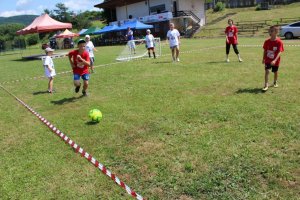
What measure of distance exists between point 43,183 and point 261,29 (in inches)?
1516

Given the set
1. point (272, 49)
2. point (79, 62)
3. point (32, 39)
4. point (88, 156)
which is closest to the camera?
point (88, 156)

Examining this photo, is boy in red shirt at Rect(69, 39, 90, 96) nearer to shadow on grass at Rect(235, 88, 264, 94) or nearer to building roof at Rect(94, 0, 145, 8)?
shadow on grass at Rect(235, 88, 264, 94)

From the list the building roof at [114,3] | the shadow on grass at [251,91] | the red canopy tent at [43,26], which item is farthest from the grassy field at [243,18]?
the shadow on grass at [251,91]

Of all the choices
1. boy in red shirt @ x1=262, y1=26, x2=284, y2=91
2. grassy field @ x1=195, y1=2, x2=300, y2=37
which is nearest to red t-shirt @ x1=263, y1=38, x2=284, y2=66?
boy in red shirt @ x1=262, y1=26, x2=284, y2=91

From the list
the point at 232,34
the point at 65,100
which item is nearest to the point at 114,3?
the point at 232,34

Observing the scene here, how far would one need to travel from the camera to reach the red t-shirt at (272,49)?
27.9 ft

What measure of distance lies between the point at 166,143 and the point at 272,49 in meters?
4.55

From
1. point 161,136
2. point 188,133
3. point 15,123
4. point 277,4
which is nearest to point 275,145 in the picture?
point 188,133

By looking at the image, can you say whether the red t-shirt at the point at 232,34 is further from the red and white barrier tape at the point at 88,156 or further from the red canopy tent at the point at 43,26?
the red canopy tent at the point at 43,26

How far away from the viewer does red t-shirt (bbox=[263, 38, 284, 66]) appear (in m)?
8.51

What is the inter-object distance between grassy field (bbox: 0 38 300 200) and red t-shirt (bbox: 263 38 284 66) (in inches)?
33.3

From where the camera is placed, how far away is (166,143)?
5.79 meters

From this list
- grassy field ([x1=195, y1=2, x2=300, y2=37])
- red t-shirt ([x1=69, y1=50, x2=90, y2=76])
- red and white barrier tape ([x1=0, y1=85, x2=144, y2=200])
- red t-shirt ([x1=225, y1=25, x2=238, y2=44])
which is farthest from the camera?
grassy field ([x1=195, y1=2, x2=300, y2=37])

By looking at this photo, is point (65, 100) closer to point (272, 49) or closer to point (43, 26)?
point (272, 49)
